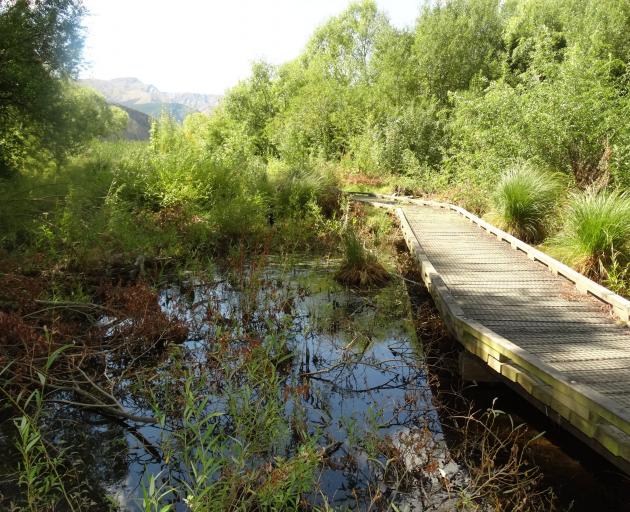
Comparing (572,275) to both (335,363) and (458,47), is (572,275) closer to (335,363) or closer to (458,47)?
(335,363)

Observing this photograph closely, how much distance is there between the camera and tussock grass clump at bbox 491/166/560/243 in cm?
877

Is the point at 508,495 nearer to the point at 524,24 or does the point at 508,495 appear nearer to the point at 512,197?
Result: the point at 512,197

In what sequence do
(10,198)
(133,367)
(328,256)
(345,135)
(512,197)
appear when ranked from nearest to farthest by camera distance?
(133,367)
(10,198)
(512,197)
(328,256)
(345,135)

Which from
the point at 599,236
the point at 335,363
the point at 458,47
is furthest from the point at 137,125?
the point at 335,363

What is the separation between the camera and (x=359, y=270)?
26.1 feet

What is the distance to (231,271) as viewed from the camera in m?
7.86

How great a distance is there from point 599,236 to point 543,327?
7.87 ft

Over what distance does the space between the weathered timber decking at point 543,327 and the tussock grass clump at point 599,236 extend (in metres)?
0.41

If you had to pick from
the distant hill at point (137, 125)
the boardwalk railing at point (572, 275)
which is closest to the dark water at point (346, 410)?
the boardwalk railing at point (572, 275)

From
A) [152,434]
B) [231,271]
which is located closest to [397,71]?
[231,271]

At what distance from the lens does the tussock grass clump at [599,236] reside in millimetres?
6207

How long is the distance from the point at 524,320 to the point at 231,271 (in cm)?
467

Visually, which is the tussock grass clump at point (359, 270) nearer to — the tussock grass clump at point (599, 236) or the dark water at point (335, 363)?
the dark water at point (335, 363)

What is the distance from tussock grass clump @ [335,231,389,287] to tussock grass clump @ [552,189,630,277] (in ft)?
9.56
